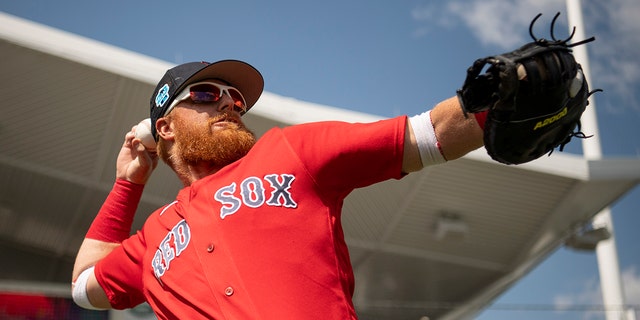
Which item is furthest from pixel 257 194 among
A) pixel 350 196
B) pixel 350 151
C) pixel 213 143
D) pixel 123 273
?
pixel 350 196

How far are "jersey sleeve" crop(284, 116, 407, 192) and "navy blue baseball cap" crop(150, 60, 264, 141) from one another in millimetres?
790

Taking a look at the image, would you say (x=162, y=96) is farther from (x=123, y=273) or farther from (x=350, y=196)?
(x=350, y=196)

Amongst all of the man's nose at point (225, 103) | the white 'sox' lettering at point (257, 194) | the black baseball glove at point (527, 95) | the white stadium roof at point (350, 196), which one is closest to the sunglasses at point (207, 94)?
the man's nose at point (225, 103)

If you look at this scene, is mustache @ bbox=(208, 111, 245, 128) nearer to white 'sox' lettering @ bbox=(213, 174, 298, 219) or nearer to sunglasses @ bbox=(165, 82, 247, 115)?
sunglasses @ bbox=(165, 82, 247, 115)

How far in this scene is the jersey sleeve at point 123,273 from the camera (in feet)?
11.8

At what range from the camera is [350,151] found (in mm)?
2881

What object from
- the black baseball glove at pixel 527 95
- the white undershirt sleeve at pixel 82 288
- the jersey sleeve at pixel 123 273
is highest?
the black baseball glove at pixel 527 95

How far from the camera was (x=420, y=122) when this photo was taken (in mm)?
2826

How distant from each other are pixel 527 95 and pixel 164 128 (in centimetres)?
179

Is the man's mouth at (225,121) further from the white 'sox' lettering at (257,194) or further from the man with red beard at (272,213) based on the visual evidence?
the white 'sox' lettering at (257,194)

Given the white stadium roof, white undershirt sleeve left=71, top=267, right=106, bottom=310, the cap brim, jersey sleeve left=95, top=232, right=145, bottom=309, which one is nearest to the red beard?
the cap brim

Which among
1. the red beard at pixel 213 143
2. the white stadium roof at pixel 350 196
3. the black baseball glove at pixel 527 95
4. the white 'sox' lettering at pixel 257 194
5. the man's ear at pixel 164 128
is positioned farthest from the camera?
the white stadium roof at pixel 350 196

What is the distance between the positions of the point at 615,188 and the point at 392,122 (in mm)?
9776

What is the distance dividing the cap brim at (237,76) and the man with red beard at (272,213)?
0.75 feet
